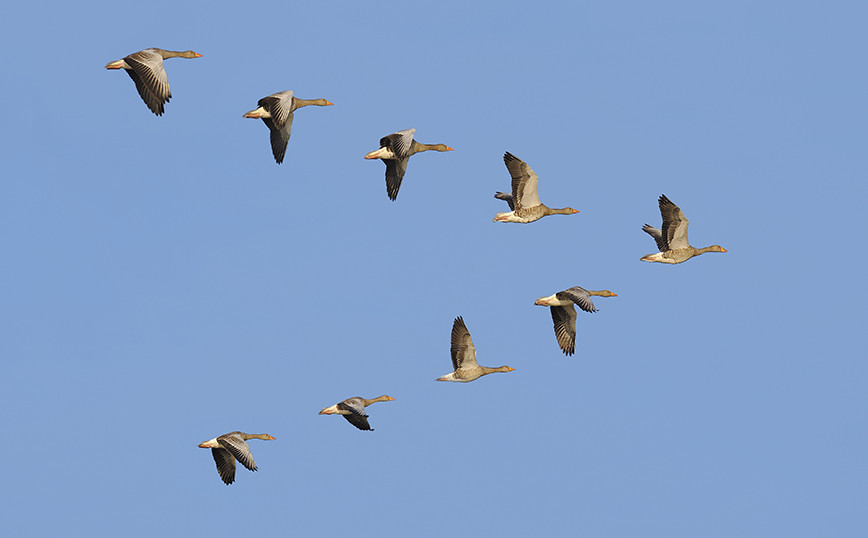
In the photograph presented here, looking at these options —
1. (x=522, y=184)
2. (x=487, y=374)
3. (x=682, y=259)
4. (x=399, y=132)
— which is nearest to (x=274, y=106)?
(x=399, y=132)

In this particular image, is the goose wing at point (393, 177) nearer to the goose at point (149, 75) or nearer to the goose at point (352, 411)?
the goose at point (352, 411)

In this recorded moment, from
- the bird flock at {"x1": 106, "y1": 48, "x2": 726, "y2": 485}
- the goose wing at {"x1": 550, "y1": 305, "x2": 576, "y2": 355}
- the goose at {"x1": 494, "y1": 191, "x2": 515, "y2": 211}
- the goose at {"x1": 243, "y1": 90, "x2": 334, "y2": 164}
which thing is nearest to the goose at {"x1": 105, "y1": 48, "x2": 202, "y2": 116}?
the bird flock at {"x1": 106, "y1": 48, "x2": 726, "y2": 485}

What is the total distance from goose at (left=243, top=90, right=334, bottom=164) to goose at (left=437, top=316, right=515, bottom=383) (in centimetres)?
788

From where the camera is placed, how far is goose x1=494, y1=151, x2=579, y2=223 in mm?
41781

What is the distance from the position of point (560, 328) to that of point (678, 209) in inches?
210

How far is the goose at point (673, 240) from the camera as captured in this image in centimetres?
4112

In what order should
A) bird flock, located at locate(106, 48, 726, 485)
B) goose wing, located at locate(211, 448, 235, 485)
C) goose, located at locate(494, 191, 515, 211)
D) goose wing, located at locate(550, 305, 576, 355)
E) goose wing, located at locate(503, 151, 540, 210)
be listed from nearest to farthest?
goose wing, located at locate(211, 448, 235, 485), bird flock, located at locate(106, 48, 726, 485), goose wing, located at locate(503, 151, 540, 210), goose wing, located at locate(550, 305, 576, 355), goose, located at locate(494, 191, 515, 211)

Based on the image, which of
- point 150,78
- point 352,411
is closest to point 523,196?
point 352,411

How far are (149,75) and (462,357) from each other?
539 inches

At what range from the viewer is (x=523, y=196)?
42.5 meters

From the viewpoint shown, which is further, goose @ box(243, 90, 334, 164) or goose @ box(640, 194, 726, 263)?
goose @ box(640, 194, 726, 263)

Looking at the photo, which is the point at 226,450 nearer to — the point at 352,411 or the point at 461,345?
the point at 352,411

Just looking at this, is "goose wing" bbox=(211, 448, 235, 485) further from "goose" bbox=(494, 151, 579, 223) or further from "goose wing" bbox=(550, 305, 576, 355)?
"goose" bbox=(494, 151, 579, 223)

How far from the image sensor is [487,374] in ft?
141
